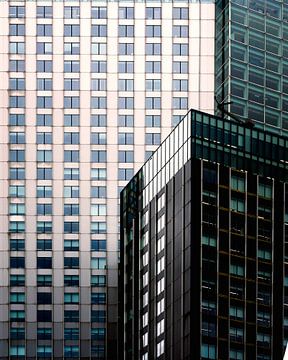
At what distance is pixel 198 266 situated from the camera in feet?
642

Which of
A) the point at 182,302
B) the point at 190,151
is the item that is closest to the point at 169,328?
the point at 182,302

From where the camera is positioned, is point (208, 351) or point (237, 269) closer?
point (208, 351)

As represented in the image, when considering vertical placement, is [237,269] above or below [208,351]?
above

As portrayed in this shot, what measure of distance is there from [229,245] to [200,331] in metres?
10.2

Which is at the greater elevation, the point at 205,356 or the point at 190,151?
the point at 190,151

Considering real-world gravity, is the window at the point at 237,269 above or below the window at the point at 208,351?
above

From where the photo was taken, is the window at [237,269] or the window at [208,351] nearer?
the window at [208,351]

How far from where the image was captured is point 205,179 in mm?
199375

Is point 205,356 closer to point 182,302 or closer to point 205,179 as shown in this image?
point 182,302

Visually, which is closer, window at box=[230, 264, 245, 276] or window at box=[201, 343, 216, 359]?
window at box=[201, 343, 216, 359]

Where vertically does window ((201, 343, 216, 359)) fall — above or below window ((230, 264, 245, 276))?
below

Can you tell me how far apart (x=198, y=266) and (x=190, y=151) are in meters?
12.8

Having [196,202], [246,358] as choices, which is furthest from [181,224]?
[246,358]

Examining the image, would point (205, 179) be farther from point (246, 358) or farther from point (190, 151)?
point (246, 358)
